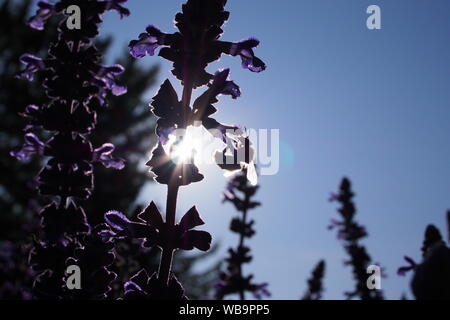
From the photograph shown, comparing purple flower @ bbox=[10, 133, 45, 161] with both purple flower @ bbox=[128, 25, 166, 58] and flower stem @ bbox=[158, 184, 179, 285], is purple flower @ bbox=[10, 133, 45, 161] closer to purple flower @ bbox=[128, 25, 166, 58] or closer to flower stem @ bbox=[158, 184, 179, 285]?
purple flower @ bbox=[128, 25, 166, 58]

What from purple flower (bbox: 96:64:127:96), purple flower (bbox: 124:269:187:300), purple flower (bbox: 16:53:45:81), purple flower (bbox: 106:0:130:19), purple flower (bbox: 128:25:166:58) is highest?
purple flower (bbox: 106:0:130:19)

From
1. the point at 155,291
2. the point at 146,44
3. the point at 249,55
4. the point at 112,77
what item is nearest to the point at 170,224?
the point at 155,291

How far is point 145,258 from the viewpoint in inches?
251

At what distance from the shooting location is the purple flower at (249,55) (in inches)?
156

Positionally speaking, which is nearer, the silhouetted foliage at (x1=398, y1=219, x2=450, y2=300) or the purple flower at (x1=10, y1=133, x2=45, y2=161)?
the silhouetted foliage at (x1=398, y1=219, x2=450, y2=300)

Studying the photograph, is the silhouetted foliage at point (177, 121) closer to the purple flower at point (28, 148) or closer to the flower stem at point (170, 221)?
the flower stem at point (170, 221)

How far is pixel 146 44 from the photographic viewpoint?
3832 mm

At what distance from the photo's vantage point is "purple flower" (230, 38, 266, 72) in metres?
3.96

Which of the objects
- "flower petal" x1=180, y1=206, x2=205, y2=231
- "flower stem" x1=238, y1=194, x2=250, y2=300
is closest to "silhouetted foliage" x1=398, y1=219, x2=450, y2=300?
"flower petal" x1=180, y1=206, x2=205, y2=231

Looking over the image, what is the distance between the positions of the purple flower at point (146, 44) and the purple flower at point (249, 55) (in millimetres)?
717

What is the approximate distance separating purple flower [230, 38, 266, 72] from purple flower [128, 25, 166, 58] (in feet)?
2.35

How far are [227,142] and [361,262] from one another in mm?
9184

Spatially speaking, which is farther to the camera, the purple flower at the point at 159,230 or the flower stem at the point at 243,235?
the flower stem at the point at 243,235

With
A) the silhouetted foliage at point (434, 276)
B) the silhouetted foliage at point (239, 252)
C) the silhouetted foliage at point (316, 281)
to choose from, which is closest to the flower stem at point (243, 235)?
the silhouetted foliage at point (239, 252)
